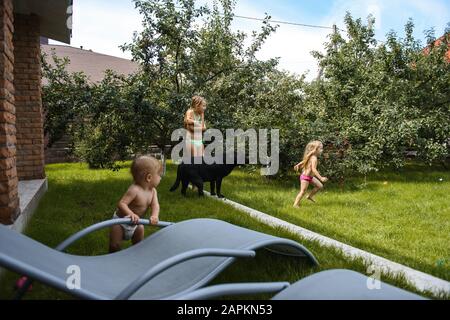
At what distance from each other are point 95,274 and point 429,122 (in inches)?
447

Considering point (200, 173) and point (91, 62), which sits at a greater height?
point (91, 62)

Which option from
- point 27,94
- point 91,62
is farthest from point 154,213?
point 91,62

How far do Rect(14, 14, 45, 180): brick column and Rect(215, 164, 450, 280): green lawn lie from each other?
3.88m

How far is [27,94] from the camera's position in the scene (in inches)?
316

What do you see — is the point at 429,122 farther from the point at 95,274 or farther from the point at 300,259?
the point at 95,274

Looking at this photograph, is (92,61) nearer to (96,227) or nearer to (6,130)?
(6,130)

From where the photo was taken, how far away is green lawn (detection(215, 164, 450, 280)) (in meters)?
4.79

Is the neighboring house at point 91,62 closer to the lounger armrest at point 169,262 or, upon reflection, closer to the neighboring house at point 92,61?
the neighboring house at point 92,61

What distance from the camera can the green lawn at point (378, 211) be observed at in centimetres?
479

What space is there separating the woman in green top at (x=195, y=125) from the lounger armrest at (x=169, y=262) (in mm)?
5577

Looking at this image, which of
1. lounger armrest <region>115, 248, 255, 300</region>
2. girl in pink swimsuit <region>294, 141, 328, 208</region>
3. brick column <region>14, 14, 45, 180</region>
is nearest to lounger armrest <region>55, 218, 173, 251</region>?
lounger armrest <region>115, 248, 255, 300</region>

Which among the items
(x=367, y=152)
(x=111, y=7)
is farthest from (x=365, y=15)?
(x=111, y=7)

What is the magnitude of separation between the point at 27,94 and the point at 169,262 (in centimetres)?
695

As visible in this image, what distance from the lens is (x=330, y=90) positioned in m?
13.0
